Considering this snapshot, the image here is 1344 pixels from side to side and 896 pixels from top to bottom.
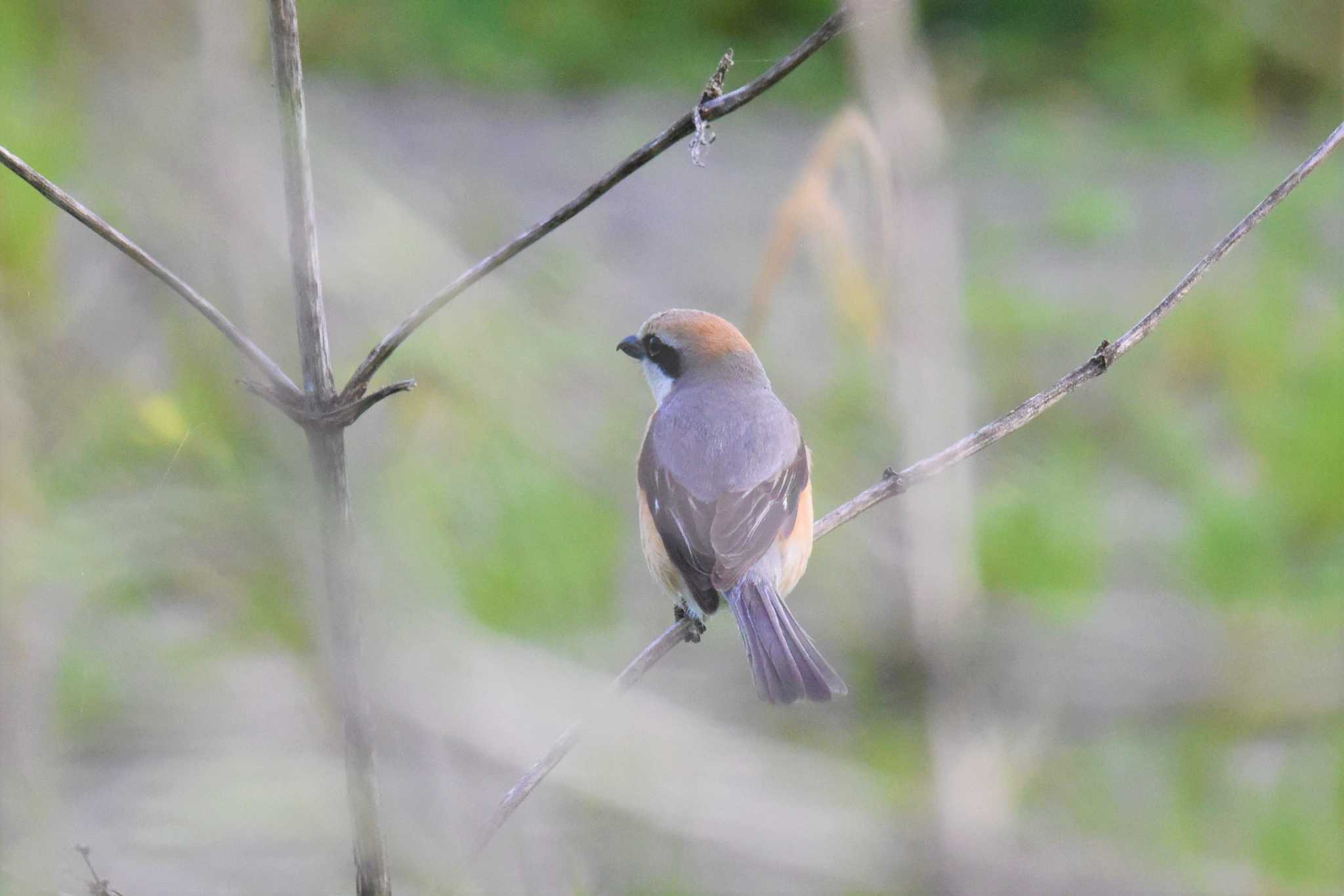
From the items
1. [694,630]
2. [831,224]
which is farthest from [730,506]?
[831,224]

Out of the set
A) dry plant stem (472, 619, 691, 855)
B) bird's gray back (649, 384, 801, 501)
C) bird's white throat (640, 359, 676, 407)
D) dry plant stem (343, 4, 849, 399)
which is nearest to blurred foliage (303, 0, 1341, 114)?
bird's white throat (640, 359, 676, 407)

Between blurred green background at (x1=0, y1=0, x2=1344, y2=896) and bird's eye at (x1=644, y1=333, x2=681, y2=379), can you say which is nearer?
blurred green background at (x1=0, y1=0, x2=1344, y2=896)

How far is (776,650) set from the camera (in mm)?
2494

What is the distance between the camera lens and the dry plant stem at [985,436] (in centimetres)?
139

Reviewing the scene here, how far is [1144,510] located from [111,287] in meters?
4.08

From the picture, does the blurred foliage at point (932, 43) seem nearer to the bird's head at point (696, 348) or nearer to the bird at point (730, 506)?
the bird's head at point (696, 348)

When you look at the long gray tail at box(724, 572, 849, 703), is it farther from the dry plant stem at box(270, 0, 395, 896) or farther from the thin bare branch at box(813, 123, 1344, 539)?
the dry plant stem at box(270, 0, 395, 896)

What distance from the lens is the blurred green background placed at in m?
2.00

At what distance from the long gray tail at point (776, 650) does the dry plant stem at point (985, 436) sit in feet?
0.59

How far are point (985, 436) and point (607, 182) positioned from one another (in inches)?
35.0

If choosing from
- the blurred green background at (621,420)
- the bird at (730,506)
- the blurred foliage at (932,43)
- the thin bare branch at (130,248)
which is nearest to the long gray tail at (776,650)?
the bird at (730,506)

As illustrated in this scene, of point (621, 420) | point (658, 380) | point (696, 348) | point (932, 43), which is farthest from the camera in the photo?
point (932, 43)

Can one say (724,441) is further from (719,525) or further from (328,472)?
(328,472)

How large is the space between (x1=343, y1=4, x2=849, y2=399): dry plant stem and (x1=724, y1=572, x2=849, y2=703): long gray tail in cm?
118
